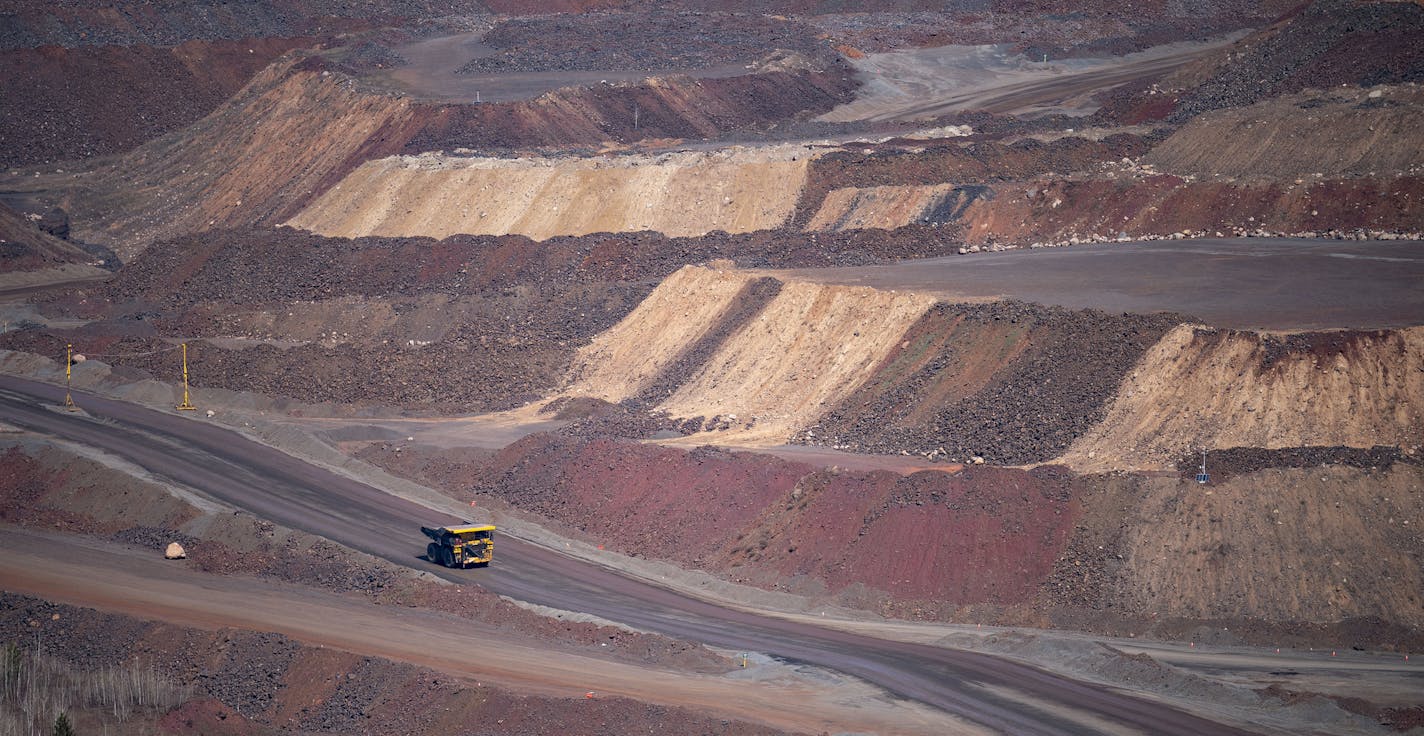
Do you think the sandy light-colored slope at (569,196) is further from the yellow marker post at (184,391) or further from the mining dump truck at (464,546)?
the mining dump truck at (464,546)

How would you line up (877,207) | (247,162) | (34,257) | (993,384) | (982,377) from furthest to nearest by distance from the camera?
(247,162)
(34,257)
(877,207)
(982,377)
(993,384)

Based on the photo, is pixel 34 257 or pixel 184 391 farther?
pixel 34 257

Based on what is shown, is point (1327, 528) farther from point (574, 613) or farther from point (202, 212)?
point (202, 212)

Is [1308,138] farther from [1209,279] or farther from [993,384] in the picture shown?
[993,384]

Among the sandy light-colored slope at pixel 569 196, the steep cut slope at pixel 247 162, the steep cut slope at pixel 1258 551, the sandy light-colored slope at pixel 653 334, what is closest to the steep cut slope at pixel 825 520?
the steep cut slope at pixel 1258 551

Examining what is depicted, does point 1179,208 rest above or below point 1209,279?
above

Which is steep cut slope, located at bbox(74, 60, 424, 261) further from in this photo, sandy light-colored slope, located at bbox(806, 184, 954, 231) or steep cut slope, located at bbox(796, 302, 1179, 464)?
steep cut slope, located at bbox(796, 302, 1179, 464)

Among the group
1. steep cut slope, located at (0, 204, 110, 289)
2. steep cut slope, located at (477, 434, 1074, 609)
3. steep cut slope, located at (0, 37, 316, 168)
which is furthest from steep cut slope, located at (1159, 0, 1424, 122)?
steep cut slope, located at (0, 37, 316, 168)

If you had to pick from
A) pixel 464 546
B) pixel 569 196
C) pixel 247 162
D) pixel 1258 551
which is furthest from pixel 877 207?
pixel 247 162
